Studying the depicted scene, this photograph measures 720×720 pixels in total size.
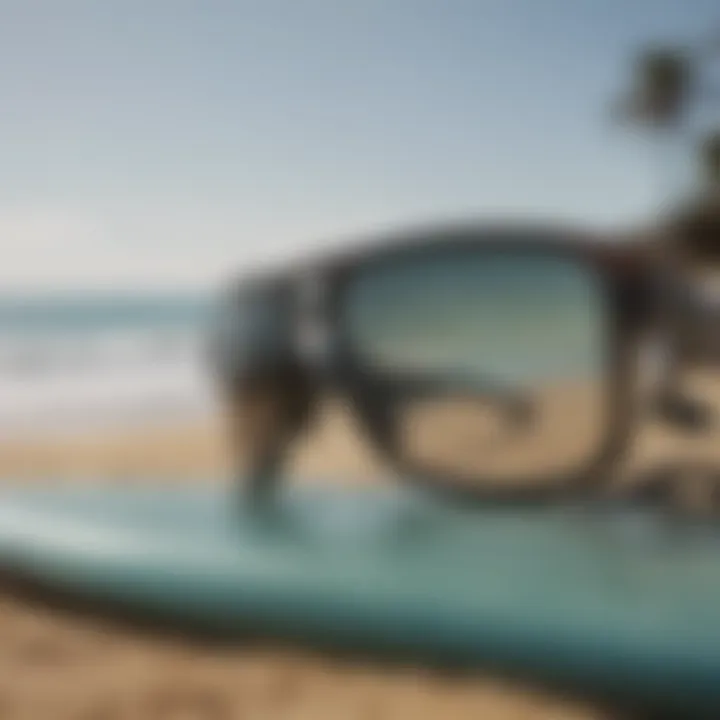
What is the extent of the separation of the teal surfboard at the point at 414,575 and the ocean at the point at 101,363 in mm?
52

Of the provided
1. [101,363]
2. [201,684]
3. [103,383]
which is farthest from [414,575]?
[101,363]

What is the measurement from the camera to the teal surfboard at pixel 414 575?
18cm

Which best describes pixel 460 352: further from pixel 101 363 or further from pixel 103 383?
pixel 101 363

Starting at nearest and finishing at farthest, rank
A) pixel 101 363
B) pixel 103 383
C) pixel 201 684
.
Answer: pixel 201 684 < pixel 103 383 < pixel 101 363

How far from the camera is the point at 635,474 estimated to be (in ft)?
0.87

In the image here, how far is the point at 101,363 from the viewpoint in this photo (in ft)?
2.04

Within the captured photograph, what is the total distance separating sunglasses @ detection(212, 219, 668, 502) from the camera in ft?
0.83

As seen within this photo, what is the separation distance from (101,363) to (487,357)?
1.33ft

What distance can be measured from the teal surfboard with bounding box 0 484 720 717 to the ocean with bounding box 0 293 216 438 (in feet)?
0.17

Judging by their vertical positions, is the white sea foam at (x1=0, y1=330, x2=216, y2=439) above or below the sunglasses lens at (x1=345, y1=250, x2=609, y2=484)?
below

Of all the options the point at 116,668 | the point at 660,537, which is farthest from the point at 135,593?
the point at 660,537

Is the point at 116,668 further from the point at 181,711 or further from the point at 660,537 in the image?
the point at 660,537

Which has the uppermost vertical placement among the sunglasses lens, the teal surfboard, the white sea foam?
the sunglasses lens

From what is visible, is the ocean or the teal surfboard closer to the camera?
the teal surfboard
